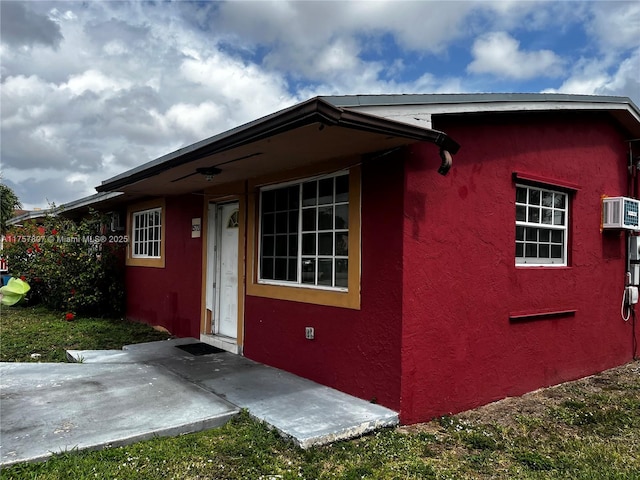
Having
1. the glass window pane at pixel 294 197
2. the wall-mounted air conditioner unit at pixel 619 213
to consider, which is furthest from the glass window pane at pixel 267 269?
the wall-mounted air conditioner unit at pixel 619 213

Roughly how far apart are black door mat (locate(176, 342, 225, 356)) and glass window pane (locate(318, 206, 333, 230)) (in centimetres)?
276

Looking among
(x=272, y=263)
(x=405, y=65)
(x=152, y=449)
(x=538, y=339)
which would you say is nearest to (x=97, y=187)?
(x=272, y=263)

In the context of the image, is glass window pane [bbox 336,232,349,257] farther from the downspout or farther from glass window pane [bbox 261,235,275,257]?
the downspout

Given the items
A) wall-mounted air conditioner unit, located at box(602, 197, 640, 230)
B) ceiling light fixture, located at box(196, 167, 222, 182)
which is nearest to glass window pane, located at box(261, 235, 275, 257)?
ceiling light fixture, located at box(196, 167, 222, 182)

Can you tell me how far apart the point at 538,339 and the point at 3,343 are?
794cm

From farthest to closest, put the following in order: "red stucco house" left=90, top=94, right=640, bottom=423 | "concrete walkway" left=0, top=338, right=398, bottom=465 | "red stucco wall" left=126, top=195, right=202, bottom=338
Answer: "red stucco wall" left=126, top=195, right=202, bottom=338
"red stucco house" left=90, top=94, right=640, bottom=423
"concrete walkway" left=0, top=338, right=398, bottom=465

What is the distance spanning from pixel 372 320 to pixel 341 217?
121 centimetres

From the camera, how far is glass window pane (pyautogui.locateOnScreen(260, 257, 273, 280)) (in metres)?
6.36

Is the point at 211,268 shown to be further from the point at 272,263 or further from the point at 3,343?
the point at 3,343

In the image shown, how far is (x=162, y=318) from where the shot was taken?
9242 millimetres

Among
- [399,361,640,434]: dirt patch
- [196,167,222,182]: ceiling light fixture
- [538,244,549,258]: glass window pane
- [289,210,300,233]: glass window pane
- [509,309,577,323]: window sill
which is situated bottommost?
[399,361,640,434]: dirt patch

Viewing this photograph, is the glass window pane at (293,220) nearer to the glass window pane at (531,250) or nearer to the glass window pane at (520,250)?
the glass window pane at (520,250)

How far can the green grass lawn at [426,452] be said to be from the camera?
3.42 meters

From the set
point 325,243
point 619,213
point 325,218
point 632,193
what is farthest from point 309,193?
point 632,193
